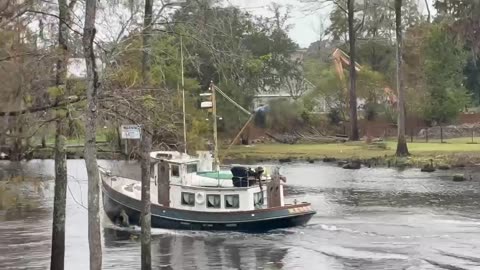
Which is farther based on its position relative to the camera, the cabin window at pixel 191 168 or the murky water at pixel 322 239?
the cabin window at pixel 191 168

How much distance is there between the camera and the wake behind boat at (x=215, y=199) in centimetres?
3173

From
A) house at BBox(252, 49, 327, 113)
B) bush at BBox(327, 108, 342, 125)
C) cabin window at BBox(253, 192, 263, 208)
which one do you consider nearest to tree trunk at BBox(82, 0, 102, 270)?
cabin window at BBox(253, 192, 263, 208)

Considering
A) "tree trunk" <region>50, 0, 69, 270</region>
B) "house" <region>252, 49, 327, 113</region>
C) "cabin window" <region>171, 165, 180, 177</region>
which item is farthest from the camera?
"house" <region>252, 49, 327, 113</region>

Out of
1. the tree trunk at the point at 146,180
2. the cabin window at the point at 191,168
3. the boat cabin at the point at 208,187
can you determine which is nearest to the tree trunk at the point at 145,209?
the tree trunk at the point at 146,180

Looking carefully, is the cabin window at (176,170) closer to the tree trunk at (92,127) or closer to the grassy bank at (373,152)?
the tree trunk at (92,127)

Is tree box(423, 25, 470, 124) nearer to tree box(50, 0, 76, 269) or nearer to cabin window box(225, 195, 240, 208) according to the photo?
cabin window box(225, 195, 240, 208)

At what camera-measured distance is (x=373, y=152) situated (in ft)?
207

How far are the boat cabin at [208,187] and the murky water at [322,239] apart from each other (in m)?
1.18

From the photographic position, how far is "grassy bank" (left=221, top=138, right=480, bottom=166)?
5600cm

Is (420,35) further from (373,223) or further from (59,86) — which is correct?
(59,86)

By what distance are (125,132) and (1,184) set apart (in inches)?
124

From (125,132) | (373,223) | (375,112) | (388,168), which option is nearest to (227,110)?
(375,112)

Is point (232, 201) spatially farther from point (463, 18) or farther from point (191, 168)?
point (463, 18)

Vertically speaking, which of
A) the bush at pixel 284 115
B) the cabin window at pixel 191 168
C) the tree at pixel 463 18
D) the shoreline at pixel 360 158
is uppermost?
the tree at pixel 463 18
